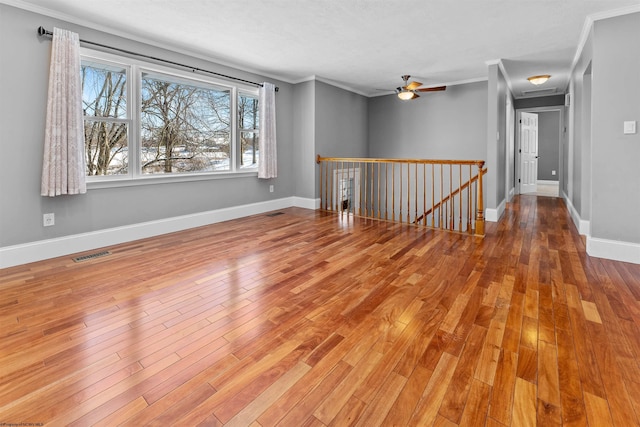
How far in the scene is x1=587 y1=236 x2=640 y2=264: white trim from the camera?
3170 millimetres

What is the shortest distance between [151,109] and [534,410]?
4.70 metres

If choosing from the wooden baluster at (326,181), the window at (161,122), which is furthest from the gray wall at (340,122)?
the window at (161,122)

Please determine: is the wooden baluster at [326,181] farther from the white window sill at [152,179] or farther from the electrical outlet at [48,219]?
the electrical outlet at [48,219]

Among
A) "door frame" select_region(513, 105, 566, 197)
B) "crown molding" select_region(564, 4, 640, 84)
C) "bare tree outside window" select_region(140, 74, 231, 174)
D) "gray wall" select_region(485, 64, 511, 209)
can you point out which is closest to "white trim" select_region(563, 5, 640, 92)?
"crown molding" select_region(564, 4, 640, 84)

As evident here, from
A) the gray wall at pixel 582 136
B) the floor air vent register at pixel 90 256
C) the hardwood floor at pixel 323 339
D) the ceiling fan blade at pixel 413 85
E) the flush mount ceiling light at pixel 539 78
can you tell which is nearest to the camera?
the hardwood floor at pixel 323 339

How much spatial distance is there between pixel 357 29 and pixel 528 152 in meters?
6.91

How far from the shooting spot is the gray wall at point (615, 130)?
123 inches

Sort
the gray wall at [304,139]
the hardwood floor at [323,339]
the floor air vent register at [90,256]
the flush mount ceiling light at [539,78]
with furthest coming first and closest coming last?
the gray wall at [304,139] < the flush mount ceiling light at [539,78] < the floor air vent register at [90,256] < the hardwood floor at [323,339]

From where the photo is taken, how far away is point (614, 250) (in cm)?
326

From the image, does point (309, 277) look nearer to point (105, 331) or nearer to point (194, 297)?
point (194, 297)

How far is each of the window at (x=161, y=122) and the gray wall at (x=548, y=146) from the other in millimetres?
9603

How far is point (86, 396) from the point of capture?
55.2 inches

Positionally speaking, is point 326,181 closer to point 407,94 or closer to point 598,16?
point 407,94

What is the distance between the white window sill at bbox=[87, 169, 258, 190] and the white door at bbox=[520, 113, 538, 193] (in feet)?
22.6
